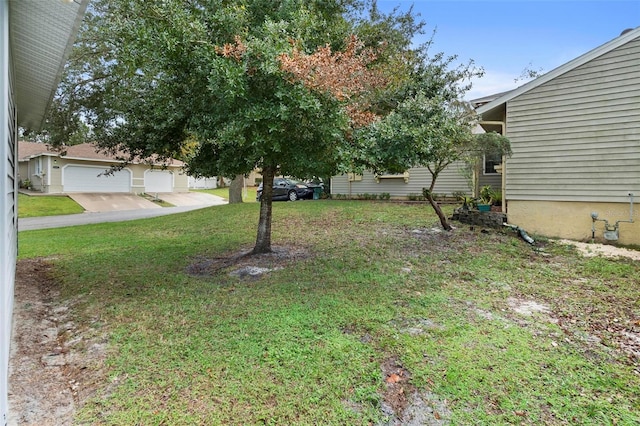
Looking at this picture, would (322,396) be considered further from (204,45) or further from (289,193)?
(289,193)

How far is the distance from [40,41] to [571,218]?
10.3m

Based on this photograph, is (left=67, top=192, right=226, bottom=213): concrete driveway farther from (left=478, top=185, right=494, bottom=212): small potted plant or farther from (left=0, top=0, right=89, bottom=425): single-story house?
(left=478, top=185, right=494, bottom=212): small potted plant

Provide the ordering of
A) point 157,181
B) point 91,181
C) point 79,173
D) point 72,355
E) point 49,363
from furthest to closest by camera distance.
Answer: point 157,181 → point 91,181 → point 79,173 → point 72,355 → point 49,363

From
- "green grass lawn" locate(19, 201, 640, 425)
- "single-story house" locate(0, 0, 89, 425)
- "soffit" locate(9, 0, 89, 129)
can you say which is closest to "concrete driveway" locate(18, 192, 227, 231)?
"green grass lawn" locate(19, 201, 640, 425)

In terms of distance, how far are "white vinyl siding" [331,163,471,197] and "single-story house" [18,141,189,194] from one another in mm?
10301

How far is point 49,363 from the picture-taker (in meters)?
3.28

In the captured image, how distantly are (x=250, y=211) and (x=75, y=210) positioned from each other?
12.3 m

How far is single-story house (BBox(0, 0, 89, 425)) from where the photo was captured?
235 centimetres

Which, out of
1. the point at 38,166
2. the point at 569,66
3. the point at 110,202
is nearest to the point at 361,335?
the point at 569,66

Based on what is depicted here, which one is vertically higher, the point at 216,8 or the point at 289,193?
the point at 216,8

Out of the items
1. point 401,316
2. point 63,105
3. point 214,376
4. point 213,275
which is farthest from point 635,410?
point 63,105

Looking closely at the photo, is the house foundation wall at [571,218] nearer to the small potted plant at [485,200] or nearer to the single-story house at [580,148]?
the single-story house at [580,148]

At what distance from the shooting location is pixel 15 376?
2986 mm

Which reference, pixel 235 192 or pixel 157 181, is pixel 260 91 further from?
pixel 157 181
